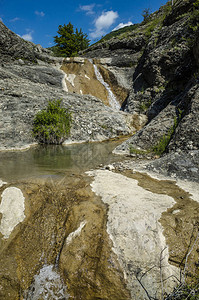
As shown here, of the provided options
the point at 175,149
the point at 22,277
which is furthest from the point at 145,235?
the point at 175,149

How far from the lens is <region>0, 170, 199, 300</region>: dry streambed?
210cm

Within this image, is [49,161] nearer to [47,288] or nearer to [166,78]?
[47,288]

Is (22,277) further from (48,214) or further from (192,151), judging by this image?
(192,151)

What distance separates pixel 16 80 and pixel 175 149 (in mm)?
13636

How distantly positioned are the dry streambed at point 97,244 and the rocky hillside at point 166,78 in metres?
2.37

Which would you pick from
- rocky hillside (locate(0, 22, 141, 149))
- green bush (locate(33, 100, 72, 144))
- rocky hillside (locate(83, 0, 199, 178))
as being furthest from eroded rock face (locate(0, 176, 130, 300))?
rocky hillside (locate(0, 22, 141, 149))

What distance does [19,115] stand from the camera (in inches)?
401

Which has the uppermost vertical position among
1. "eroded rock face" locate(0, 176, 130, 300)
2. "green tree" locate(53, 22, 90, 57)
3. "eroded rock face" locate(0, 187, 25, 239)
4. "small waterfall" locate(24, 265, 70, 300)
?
"green tree" locate(53, 22, 90, 57)

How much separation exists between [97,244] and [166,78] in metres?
16.2

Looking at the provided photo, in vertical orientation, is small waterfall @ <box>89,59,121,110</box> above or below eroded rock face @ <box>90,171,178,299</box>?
above

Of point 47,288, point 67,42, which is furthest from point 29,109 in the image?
point 67,42

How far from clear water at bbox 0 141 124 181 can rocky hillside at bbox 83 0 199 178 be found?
1.52 m

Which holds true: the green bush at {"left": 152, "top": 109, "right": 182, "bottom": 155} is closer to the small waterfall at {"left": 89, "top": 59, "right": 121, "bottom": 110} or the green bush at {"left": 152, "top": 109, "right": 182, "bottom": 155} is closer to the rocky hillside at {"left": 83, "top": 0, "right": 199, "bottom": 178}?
the rocky hillside at {"left": 83, "top": 0, "right": 199, "bottom": 178}

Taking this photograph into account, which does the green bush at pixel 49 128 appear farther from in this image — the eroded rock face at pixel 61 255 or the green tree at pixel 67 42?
the green tree at pixel 67 42
